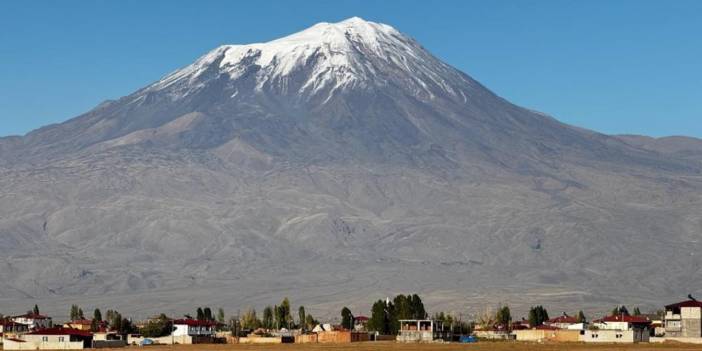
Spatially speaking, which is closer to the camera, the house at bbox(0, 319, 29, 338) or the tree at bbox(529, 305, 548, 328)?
the house at bbox(0, 319, 29, 338)

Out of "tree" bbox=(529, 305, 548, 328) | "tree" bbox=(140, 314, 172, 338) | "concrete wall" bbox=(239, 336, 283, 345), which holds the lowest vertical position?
"concrete wall" bbox=(239, 336, 283, 345)

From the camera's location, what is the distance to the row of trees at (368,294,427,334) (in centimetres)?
14900

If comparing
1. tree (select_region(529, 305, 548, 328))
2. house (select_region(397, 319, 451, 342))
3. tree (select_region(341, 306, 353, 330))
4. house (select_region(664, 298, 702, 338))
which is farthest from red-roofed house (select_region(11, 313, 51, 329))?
house (select_region(664, 298, 702, 338))

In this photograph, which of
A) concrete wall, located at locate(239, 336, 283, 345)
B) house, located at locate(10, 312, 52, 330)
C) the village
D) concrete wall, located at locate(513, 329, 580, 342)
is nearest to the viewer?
the village

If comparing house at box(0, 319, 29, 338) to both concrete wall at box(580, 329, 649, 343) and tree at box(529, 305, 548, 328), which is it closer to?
concrete wall at box(580, 329, 649, 343)

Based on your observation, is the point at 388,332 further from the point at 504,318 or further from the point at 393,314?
the point at 504,318

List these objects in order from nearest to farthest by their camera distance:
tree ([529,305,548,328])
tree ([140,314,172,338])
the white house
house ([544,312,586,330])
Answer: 1. tree ([140,314,172,338])
2. the white house
3. house ([544,312,586,330])
4. tree ([529,305,548,328])

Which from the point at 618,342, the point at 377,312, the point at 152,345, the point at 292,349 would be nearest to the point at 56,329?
the point at 152,345

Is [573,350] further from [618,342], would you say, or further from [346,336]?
[346,336]

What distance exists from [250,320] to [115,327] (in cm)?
2710

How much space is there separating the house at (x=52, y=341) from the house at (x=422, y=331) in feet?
92.1

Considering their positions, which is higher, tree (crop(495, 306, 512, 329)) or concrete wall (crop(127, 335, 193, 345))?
tree (crop(495, 306, 512, 329))

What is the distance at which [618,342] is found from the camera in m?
124

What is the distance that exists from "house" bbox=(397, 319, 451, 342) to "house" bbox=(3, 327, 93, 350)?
92.1 ft
